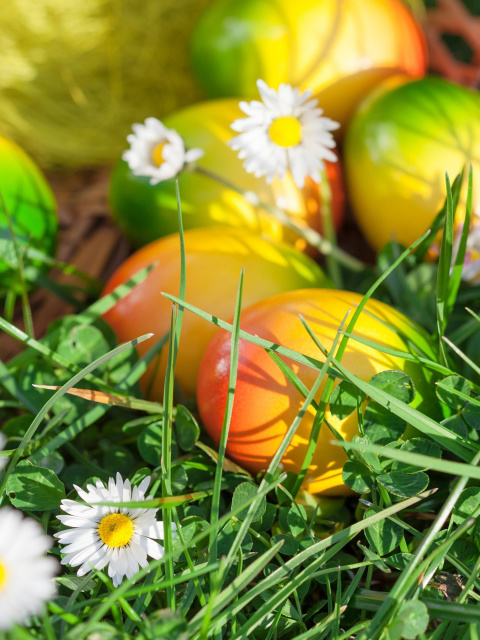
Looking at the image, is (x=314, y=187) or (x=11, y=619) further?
(x=314, y=187)

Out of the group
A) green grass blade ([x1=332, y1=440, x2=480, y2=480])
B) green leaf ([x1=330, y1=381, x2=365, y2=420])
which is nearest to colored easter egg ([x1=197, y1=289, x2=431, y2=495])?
green leaf ([x1=330, y1=381, x2=365, y2=420])

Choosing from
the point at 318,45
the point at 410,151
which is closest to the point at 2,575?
the point at 410,151

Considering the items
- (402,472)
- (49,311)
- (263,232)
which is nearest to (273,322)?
(402,472)

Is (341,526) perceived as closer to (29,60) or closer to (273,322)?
(273,322)

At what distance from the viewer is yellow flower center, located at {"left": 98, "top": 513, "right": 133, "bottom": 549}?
376mm

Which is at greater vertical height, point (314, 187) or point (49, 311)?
point (314, 187)

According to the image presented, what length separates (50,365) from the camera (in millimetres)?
531

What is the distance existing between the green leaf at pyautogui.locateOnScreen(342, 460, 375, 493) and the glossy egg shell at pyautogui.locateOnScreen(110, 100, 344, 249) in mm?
353

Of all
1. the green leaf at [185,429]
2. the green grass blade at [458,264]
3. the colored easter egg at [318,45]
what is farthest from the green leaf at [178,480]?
the colored easter egg at [318,45]

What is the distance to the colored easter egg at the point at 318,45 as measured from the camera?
2.51 feet

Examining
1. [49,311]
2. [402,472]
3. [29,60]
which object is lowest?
[49,311]

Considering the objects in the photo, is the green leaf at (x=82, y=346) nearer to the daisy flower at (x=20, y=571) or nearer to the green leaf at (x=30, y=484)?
the green leaf at (x=30, y=484)

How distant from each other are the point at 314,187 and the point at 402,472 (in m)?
0.43

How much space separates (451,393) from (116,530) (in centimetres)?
25
